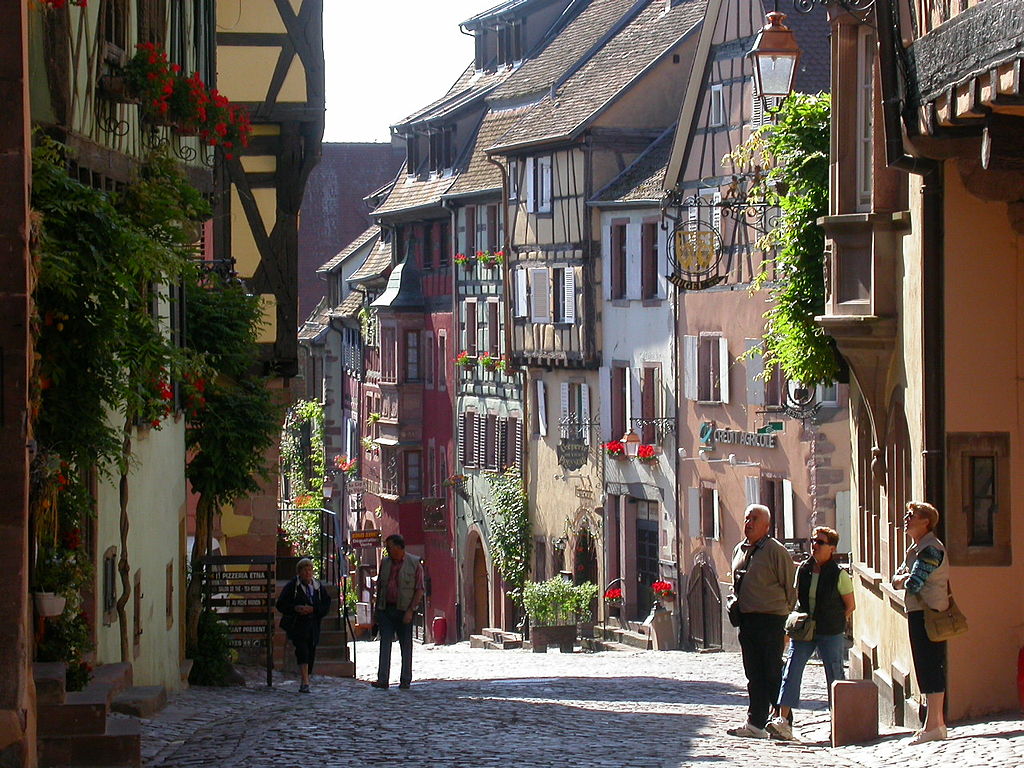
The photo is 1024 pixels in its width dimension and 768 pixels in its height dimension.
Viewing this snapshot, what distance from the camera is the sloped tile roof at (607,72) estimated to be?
1587 inches

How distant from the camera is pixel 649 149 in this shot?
40562mm

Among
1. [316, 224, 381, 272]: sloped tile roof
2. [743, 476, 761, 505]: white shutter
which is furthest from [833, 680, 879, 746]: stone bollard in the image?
[316, 224, 381, 272]: sloped tile roof

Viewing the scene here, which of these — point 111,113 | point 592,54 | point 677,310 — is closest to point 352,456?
point 592,54

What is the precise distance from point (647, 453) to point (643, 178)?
5.66 metres

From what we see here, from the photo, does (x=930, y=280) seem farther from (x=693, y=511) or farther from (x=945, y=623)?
(x=693, y=511)

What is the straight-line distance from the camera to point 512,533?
44219mm

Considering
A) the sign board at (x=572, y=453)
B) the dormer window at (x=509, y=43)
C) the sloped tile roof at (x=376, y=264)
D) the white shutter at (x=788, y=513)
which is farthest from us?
the sloped tile roof at (x=376, y=264)

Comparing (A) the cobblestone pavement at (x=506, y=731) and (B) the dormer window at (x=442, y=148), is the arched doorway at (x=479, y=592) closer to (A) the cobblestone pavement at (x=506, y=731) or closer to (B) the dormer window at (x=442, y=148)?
(B) the dormer window at (x=442, y=148)

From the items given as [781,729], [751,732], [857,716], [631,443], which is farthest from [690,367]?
[857,716]

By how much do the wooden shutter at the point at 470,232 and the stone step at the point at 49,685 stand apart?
3807 centimetres

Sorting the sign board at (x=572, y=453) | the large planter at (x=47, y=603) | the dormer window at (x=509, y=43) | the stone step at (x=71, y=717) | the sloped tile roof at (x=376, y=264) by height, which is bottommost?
the stone step at (x=71, y=717)

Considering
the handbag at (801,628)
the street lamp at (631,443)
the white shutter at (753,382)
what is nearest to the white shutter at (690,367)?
the street lamp at (631,443)

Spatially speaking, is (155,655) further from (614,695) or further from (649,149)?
(649,149)

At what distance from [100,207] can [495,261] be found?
1413 inches
